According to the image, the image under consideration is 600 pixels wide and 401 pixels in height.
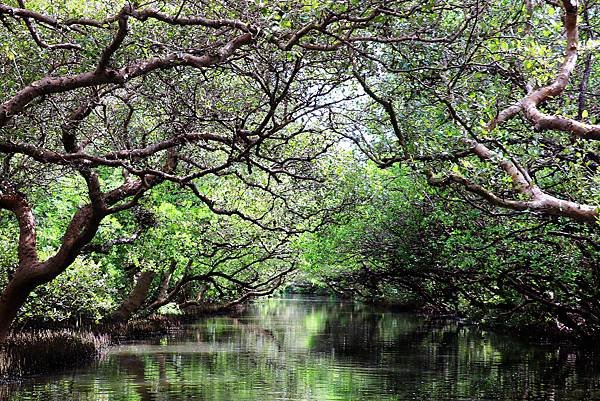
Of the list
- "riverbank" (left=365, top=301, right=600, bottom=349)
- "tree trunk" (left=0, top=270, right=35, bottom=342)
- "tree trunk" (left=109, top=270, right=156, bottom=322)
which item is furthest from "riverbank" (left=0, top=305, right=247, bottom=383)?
"riverbank" (left=365, top=301, right=600, bottom=349)

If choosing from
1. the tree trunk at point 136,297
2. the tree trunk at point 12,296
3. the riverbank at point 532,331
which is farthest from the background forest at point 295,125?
the riverbank at point 532,331

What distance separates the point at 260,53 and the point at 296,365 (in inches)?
442

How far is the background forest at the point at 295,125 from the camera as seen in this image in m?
8.20

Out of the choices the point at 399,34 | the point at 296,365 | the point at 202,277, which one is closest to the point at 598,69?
the point at 399,34

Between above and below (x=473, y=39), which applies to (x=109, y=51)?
below

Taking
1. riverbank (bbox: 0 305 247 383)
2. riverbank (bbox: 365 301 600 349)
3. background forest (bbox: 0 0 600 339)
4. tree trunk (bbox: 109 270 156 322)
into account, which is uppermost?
background forest (bbox: 0 0 600 339)

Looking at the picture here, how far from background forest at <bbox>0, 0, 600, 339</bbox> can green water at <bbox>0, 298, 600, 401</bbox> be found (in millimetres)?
1867

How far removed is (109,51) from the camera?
7504 mm

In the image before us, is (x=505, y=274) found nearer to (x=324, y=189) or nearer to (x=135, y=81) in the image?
(x=324, y=189)

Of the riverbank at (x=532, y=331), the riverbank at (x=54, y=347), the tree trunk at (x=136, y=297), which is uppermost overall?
the tree trunk at (x=136, y=297)

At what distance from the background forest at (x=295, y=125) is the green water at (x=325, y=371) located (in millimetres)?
1867

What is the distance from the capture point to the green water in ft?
44.9

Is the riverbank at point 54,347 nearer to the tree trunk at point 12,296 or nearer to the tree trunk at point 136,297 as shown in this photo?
the tree trunk at point 136,297

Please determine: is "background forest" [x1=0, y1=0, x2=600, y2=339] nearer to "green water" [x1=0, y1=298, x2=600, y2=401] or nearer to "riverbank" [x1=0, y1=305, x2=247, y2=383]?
"riverbank" [x1=0, y1=305, x2=247, y2=383]
